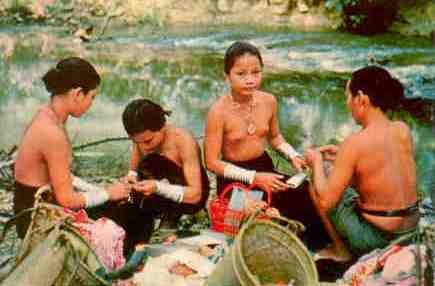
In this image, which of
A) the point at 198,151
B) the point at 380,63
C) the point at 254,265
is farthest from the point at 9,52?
the point at 380,63

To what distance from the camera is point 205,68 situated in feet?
12.4

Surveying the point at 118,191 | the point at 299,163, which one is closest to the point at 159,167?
the point at 118,191

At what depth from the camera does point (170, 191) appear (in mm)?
3713

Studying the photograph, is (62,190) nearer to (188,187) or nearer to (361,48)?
(188,187)

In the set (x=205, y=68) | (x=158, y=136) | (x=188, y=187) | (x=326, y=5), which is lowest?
(x=188, y=187)

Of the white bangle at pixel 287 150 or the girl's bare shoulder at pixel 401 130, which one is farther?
the white bangle at pixel 287 150

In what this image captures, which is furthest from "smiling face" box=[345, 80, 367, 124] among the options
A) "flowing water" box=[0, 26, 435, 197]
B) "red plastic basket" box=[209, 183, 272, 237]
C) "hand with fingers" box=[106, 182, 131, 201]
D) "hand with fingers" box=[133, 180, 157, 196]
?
"hand with fingers" box=[106, 182, 131, 201]

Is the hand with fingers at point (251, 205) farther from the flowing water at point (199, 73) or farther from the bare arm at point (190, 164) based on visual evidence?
the flowing water at point (199, 73)

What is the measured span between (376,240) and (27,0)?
2.08 m

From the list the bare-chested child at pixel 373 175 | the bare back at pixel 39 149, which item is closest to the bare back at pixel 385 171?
the bare-chested child at pixel 373 175

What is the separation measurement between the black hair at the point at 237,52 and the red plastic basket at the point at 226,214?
581 millimetres

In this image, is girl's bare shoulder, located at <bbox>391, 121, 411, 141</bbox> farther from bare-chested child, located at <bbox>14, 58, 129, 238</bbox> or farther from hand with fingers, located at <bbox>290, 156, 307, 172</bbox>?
bare-chested child, located at <bbox>14, 58, 129, 238</bbox>

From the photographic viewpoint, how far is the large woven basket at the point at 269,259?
3258 millimetres

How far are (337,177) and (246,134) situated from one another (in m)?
0.52
